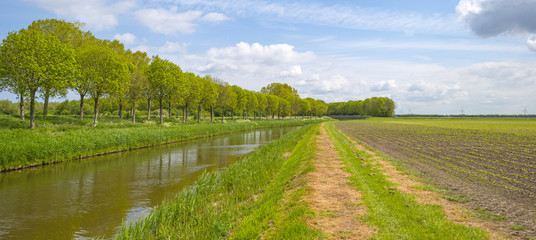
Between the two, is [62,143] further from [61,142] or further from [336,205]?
[336,205]

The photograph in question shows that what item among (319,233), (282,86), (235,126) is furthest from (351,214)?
(282,86)

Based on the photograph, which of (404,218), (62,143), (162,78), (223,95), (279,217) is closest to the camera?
(404,218)

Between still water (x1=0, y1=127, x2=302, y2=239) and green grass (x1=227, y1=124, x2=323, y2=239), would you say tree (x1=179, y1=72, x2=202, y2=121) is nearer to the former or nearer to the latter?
still water (x1=0, y1=127, x2=302, y2=239)

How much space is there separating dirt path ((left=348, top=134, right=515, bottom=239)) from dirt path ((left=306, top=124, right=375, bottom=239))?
2.21 m

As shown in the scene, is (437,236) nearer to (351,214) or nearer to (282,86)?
(351,214)

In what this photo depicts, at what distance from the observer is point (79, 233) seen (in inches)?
426

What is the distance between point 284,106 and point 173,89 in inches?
3067

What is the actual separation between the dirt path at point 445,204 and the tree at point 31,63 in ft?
113

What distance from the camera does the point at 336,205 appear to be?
1051cm

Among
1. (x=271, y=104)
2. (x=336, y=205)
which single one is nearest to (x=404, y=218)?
(x=336, y=205)

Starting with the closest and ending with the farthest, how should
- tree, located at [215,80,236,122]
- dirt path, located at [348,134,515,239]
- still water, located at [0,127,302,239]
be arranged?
dirt path, located at [348,134,515,239]
still water, located at [0,127,302,239]
tree, located at [215,80,236,122]

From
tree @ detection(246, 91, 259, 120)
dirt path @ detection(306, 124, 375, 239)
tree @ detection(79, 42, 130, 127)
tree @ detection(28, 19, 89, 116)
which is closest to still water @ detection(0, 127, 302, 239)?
dirt path @ detection(306, 124, 375, 239)

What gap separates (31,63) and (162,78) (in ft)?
69.0

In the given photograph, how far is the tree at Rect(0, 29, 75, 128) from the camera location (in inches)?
1261
